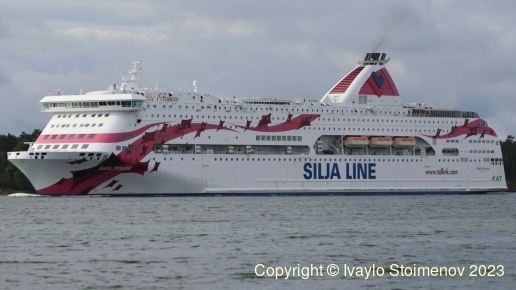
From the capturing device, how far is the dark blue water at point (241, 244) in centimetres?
2419

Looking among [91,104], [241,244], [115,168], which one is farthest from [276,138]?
[241,244]

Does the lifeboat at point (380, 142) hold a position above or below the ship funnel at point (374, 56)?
below

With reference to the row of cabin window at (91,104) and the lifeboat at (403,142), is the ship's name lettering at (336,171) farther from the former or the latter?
the row of cabin window at (91,104)

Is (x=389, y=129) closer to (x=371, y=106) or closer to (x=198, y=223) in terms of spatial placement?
(x=371, y=106)

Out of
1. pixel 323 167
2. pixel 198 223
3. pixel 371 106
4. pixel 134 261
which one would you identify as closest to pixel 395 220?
pixel 198 223

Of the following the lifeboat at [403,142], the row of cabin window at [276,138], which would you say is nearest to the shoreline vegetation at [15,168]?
the row of cabin window at [276,138]

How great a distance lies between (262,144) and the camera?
59.5 metres

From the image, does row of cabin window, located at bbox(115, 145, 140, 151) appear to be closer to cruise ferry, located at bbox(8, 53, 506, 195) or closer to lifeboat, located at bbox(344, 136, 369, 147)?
cruise ferry, located at bbox(8, 53, 506, 195)

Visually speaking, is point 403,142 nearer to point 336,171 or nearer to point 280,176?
point 336,171

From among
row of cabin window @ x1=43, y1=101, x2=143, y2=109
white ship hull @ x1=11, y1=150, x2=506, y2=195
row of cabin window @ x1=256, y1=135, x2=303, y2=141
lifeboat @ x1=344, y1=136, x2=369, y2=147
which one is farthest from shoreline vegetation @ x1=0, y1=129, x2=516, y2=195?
lifeboat @ x1=344, y1=136, x2=369, y2=147

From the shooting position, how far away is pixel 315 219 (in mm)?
40938

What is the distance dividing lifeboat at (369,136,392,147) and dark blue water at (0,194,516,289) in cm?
1376

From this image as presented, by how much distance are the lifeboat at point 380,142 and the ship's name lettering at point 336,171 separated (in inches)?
52.0

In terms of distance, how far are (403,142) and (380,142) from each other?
6.05 ft
